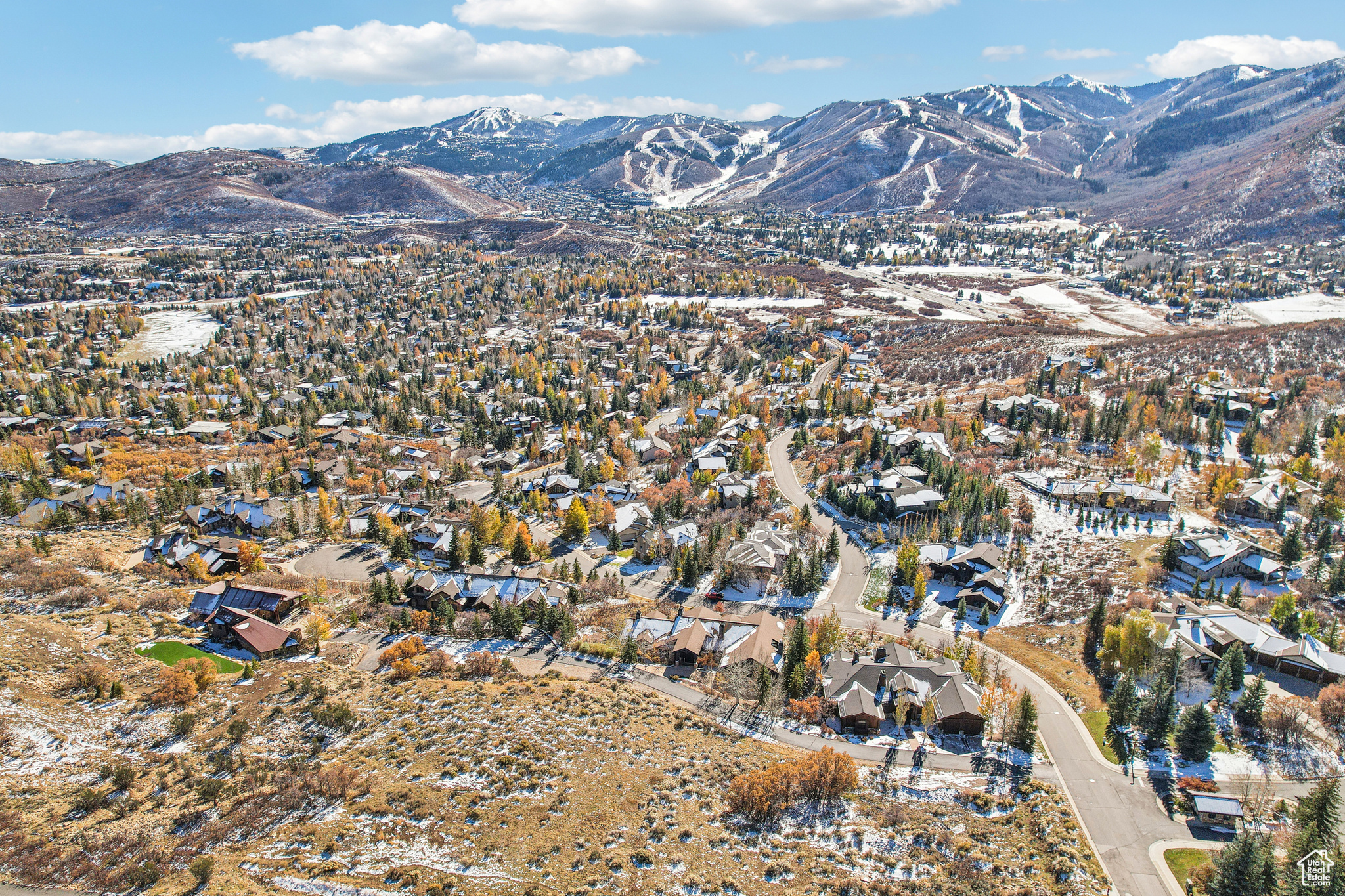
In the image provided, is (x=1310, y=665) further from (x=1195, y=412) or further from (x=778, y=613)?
(x=1195, y=412)

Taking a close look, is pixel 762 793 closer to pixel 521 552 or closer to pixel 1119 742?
pixel 1119 742

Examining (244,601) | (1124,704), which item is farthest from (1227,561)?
(244,601)

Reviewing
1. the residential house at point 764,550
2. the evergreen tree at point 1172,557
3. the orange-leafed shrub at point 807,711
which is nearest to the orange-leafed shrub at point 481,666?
the orange-leafed shrub at point 807,711

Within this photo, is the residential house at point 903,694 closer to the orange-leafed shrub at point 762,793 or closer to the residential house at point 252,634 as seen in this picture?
the orange-leafed shrub at point 762,793

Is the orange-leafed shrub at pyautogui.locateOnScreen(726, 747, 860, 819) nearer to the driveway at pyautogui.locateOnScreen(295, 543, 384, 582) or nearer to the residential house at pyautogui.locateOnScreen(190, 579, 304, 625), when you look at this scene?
the residential house at pyautogui.locateOnScreen(190, 579, 304, 625)

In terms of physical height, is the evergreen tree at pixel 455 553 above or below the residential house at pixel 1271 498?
below

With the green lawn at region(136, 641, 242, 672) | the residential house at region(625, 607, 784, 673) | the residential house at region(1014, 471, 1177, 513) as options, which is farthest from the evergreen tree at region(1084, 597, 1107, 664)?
the green lawn at region(136, 641, 242, 672)
